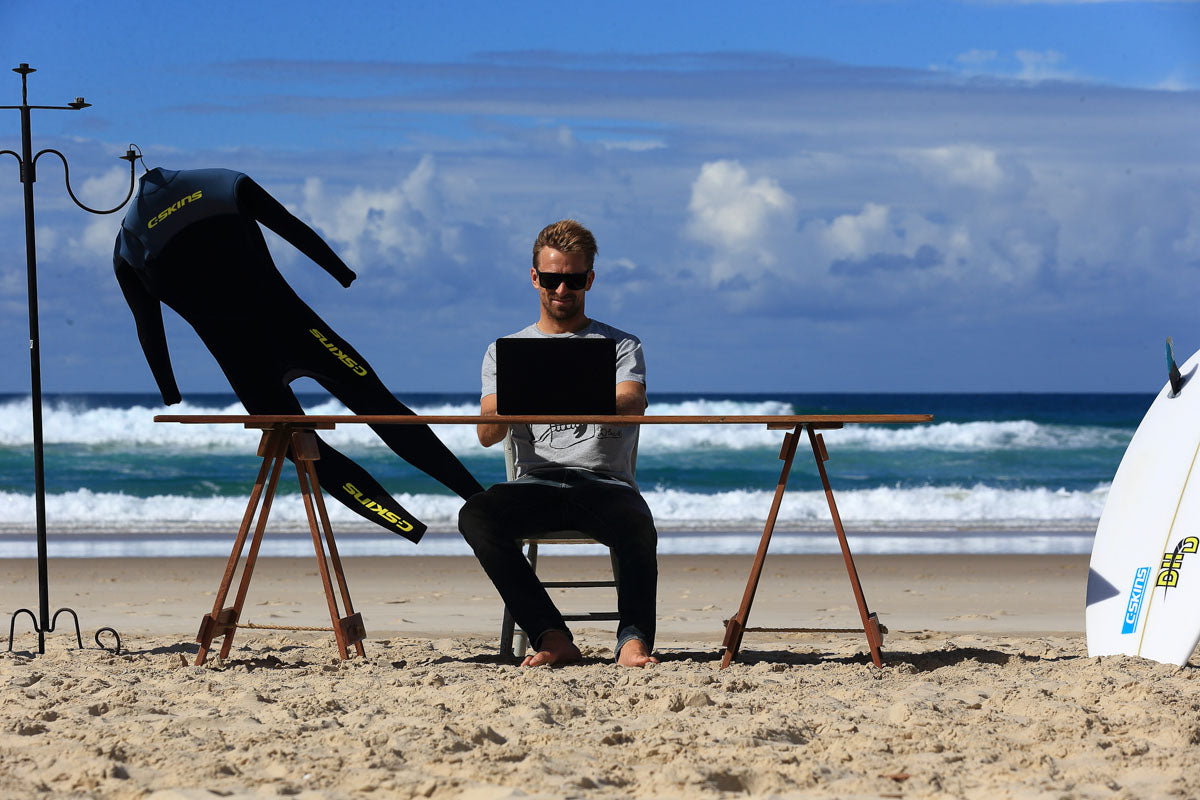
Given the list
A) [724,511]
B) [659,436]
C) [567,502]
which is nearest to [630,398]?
[567,502]

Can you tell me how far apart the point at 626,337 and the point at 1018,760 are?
1699 mm

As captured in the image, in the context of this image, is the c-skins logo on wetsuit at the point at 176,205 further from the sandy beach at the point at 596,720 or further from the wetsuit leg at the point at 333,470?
the sandy beach at the point at 596,720

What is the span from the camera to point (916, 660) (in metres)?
3.73

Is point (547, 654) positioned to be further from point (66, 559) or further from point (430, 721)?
point (66, 559)

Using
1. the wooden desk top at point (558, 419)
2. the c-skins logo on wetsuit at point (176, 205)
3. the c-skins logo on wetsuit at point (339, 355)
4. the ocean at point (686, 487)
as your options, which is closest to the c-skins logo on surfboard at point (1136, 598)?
the wooden desk top at point (558, 419)

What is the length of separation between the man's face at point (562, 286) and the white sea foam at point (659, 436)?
534 inches

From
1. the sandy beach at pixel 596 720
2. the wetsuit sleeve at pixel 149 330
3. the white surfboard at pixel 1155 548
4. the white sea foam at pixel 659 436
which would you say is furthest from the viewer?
the white sea foam at pixel 659 436

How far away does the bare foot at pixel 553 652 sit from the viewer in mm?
3492

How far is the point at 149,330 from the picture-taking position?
412cm

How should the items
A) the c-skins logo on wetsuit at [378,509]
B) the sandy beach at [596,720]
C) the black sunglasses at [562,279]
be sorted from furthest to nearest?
the c-skins logo on wetsuit at [378,509]
the black sunglasses at [562,279]
the sandy beach at [596,720]

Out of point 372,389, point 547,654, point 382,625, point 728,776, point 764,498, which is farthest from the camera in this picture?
point 764,498

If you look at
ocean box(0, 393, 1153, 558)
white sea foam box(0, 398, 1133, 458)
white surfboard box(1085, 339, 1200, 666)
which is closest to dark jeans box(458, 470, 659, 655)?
white surfboard box(1085, 339, 1200, 666)

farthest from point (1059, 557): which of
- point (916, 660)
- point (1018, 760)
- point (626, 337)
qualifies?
point (1018, 760)

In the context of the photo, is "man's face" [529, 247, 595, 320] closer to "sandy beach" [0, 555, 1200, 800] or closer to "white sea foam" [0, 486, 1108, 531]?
"sandy beach" [0, 555, 1200, 800]
